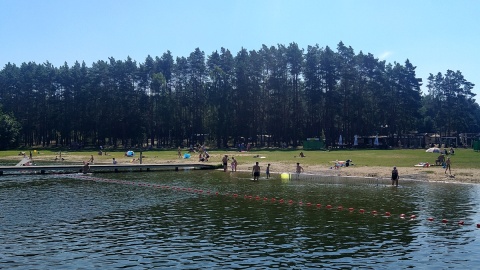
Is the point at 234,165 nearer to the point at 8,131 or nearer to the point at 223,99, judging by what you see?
the point at 223,99

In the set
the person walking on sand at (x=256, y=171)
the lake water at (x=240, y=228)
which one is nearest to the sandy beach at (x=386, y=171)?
the lake water at (x=240, y=228)

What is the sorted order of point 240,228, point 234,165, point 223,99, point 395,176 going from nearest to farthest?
point 240,228 < point 395,176 < point 234,165 < point 223,99

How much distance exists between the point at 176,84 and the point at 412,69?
70884mm

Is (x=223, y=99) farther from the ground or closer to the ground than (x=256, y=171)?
farther from the ground

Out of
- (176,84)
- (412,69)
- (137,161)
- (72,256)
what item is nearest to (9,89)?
(176,84)

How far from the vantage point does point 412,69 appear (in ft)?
447

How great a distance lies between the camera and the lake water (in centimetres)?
1972

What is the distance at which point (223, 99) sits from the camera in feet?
432

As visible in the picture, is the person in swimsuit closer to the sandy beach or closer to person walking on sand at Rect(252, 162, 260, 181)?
the sandy beach

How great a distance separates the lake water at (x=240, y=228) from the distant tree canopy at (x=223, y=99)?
277 ft

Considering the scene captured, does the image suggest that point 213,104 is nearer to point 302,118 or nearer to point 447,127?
point 302,118

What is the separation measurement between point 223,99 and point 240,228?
10658cm

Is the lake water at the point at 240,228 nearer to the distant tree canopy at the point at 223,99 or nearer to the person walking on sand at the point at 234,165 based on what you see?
the person walking on sand at the point at 234,165

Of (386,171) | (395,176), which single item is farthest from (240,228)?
(386,171)
